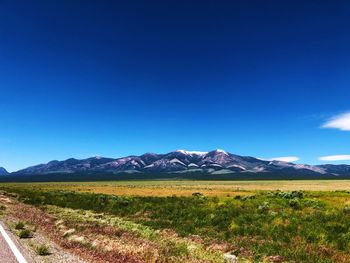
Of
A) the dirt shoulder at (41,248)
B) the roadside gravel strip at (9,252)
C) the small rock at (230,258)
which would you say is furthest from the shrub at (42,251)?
the small rock at (230,258)

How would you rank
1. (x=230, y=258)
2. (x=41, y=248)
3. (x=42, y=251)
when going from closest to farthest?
(x=42, y=251)
(x=41, y=248)
(x=230, y=258)

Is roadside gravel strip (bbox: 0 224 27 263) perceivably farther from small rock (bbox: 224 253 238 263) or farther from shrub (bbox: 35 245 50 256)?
small rock (bbox: 224 253 238 263)

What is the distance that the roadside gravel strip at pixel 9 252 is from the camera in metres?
12.5

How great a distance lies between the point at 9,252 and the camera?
13703 mm

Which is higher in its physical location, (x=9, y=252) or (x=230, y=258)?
(x=9, y=252)

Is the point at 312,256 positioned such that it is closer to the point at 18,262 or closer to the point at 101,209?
the point at 18,262

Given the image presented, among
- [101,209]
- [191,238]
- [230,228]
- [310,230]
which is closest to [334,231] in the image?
[310,230]

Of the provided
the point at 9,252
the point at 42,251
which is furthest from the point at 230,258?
the point at 9,252

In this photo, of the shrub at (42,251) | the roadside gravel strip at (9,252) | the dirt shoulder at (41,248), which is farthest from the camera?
the shrub at (42,251)

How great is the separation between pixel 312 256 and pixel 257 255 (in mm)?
2213

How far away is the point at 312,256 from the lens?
14.8 metres

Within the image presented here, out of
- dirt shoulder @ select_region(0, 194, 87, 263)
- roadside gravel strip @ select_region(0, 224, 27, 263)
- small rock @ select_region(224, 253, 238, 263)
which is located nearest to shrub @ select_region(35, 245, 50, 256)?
dirt shoulder @ select_region(0, 194, 87, 263)

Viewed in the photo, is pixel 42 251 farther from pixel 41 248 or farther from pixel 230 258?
pixel 230 258

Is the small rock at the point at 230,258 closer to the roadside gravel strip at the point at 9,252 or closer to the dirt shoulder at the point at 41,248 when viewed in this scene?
the dirt shoulder at the point at 41,248
